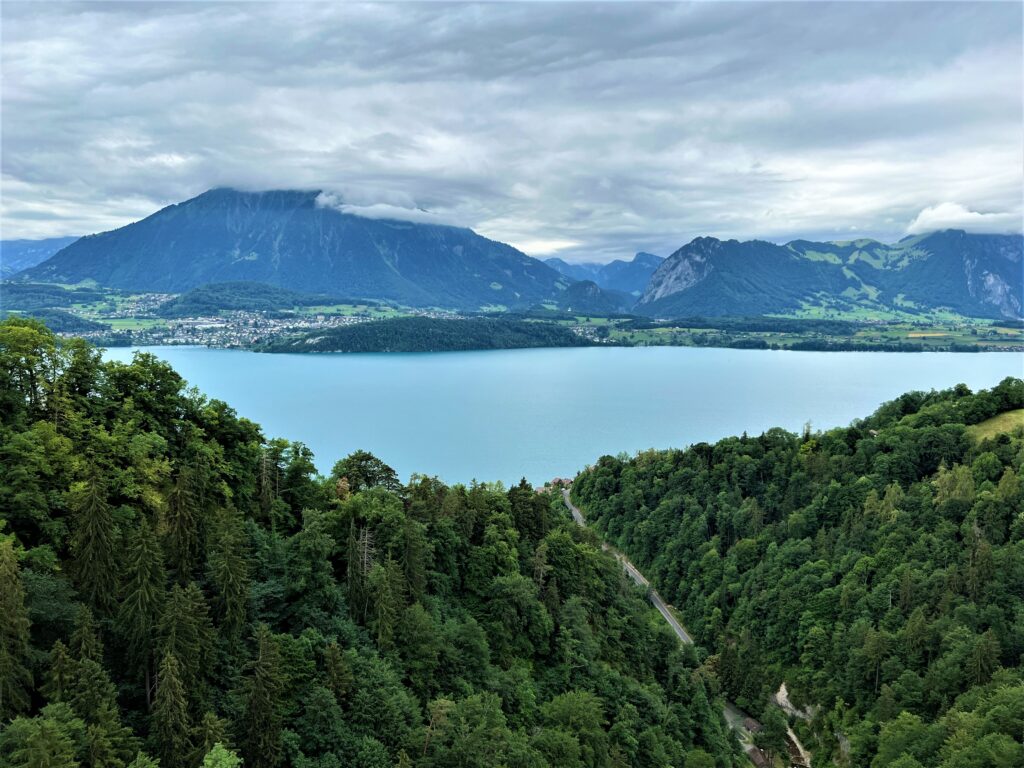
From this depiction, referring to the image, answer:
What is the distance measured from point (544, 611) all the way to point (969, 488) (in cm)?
4258

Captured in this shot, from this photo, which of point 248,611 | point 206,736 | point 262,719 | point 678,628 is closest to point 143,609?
point 206,736

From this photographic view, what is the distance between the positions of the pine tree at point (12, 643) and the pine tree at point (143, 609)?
2.48 m

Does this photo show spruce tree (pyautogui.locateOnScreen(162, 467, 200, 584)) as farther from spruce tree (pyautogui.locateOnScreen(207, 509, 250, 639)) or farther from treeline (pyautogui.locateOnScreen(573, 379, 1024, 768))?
treeline (pyautogui.locateOnScreen(573, 379, 1024, 768))

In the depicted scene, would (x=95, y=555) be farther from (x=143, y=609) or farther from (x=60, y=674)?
(x=60, y=674)

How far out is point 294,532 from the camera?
3172 cm

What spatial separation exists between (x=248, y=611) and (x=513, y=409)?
117 metres

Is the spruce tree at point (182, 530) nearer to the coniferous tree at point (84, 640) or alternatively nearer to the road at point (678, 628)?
the coniferous tree at point (84, 640)

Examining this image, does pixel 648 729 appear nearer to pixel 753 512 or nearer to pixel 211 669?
pixel 211 669

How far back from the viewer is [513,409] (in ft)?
462

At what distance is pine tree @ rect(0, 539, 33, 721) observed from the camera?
1650 cm

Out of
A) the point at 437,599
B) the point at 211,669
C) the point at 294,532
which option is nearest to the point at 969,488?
the point at 437,599

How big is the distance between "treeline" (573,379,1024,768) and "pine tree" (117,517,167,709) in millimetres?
39753

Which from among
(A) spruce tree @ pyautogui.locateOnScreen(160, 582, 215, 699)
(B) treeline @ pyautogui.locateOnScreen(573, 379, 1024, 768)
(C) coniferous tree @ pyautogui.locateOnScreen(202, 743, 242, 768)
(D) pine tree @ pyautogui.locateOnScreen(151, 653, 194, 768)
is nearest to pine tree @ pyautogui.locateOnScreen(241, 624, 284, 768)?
(A) spruce tree @ pyautogui.locateOnScreen(160, 582, 215, 699)

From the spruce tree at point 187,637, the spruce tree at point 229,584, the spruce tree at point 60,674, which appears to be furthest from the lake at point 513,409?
the spruce tree at point 60,674
